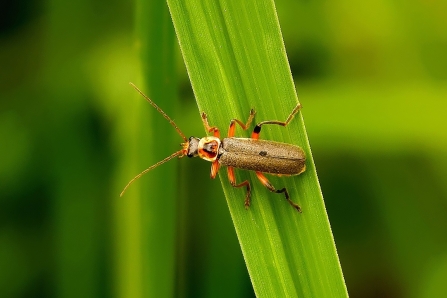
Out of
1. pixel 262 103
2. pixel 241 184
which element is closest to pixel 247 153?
pixel 241 184

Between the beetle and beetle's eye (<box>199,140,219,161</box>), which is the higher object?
beetle's eye (<box>199,140,219,161</box>)

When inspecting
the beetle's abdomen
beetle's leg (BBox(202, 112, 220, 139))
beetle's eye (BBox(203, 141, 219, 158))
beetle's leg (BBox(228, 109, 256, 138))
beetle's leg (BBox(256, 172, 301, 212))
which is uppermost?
beetle's eye (BBox(203, 141, 219, 158))

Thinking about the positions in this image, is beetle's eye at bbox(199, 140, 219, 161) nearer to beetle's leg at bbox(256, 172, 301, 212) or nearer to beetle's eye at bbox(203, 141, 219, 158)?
beetle's eye at bbox(203, 141, 219, 158)

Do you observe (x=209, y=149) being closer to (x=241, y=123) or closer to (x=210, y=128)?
(x=210, y=128)

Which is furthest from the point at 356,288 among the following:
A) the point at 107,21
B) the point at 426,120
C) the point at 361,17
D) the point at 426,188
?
the point at 107,21

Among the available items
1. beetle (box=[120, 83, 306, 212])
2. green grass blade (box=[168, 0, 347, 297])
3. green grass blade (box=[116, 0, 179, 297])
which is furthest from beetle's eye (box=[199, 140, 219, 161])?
green grass blade (box=[168, 0, 347, 297])

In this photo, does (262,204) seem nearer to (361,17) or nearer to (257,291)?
(257,291)
